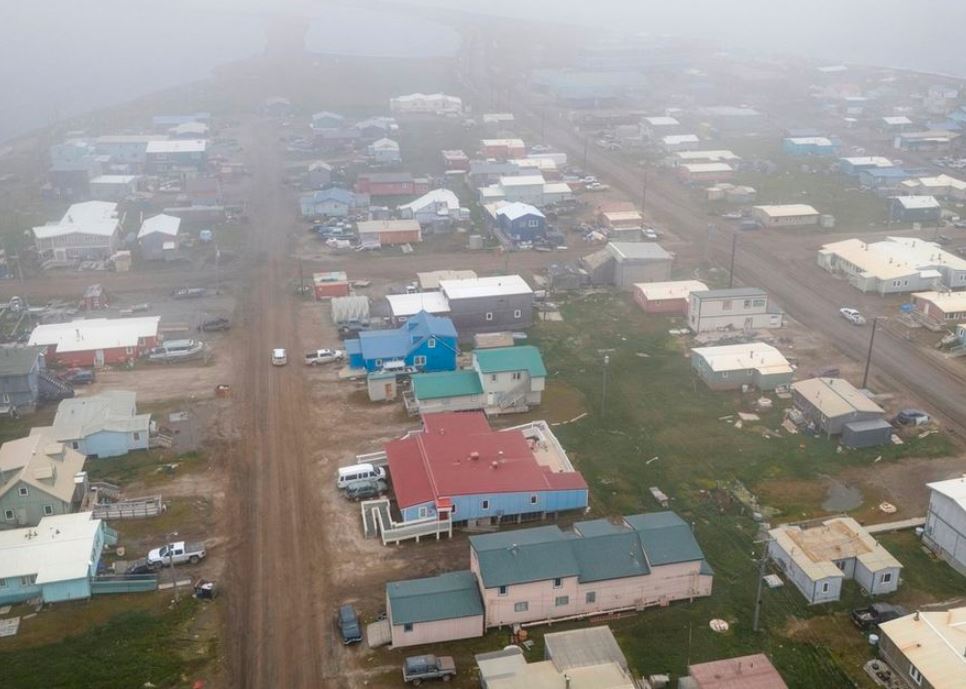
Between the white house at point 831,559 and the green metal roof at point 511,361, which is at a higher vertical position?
the green metal roof at point 511,361

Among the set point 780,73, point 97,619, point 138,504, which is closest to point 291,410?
point 138,504

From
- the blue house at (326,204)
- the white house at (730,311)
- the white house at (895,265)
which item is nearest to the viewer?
the white house at (730,311)

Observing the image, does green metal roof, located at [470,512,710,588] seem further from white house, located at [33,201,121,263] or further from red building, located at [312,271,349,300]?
white house, located at [33,201,121,263]

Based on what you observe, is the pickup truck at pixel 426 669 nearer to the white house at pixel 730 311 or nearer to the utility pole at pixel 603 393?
the utility pole at pixel 603 393

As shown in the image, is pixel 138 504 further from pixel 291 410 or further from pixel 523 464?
pixel 523 464

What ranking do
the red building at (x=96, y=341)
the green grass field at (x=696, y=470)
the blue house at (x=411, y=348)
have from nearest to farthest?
the green grass field at (x=696, y=470) → the blue house at (x=411, y=348) → the red building at (x=96, y=341)

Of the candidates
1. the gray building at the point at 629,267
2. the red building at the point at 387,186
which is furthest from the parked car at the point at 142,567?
the red building at the point at 387,186

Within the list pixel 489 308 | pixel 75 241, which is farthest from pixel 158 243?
pixel 489 308
